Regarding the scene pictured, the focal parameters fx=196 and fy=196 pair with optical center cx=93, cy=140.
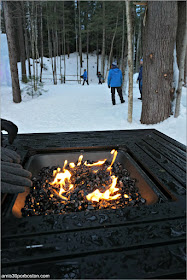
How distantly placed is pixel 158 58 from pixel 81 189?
3.91 meters

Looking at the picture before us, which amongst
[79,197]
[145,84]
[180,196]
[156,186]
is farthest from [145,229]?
[145,84]

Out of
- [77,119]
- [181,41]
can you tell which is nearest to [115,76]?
[77,119]

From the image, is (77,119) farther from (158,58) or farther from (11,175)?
(11,175)

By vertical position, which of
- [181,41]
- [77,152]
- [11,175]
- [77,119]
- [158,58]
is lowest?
[77,119]

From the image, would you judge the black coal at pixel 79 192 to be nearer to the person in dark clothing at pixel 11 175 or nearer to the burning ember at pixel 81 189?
the burning ember at pixel 81 189

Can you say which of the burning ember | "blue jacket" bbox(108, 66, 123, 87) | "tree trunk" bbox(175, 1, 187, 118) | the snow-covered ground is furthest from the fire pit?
"blue jacket" bbox(108, 66, 123, 87)

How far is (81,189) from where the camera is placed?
77.5 inches

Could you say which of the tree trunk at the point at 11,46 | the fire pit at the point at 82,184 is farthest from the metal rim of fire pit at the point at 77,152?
the tree trunk at the point at 11,46

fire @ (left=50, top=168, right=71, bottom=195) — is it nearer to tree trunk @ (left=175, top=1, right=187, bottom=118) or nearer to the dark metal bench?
the dark metal bench

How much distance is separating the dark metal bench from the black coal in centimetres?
29

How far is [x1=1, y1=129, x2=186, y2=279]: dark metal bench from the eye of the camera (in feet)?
3.02

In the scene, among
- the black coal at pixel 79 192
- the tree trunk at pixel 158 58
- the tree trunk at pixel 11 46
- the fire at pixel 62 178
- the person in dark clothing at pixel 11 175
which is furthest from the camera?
the tree trunk at pixel 11 46

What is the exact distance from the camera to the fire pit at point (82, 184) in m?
1.67

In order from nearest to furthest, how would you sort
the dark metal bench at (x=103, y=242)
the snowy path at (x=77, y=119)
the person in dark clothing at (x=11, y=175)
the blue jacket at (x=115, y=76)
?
the dark metal bench at (x=103, y=242) < the person in dark clothing at (x=11, y=175) < the snowy path at (x=77, y=119) < the blue jacket at (x=115, y=76)
